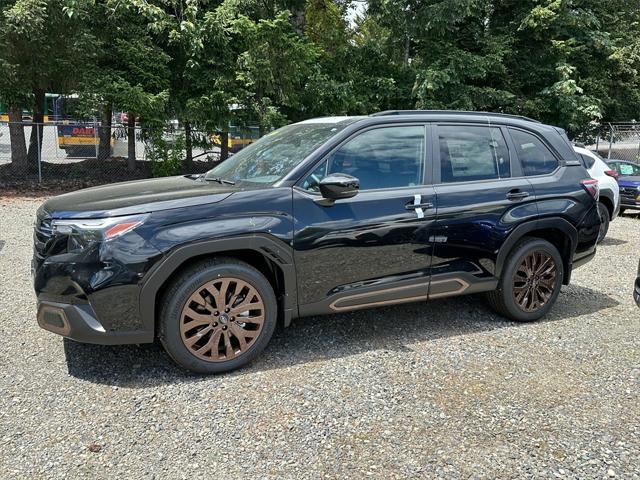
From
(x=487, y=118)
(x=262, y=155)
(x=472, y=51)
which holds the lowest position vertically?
(x=262, y=155)

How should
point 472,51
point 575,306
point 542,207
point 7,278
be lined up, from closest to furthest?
1. point 542,207
2. point 575,306
3. point 7,278
4. point 472,51

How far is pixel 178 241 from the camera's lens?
11.2 feet

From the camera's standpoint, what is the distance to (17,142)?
14430mm

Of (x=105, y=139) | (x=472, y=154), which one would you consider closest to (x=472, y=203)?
(x=472, y=154)

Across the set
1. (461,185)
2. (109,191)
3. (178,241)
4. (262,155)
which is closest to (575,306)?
(461,185)

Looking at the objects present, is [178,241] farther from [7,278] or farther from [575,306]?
[575,306]

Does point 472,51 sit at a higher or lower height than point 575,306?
higher

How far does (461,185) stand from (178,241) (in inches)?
91.6

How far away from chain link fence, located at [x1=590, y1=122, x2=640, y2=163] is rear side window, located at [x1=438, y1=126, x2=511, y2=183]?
21.9m

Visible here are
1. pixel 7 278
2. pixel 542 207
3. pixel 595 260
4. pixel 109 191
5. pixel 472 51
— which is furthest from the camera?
pixel 472 51

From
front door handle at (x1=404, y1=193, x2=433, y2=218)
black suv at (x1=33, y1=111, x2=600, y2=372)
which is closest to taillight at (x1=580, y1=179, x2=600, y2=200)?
black suv at (x1=33, y1=111, x2=600, y2=372)

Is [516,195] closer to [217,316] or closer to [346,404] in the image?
[346,404]

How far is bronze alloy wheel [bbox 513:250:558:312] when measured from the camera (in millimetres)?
4750

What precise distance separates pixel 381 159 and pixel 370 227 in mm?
595
